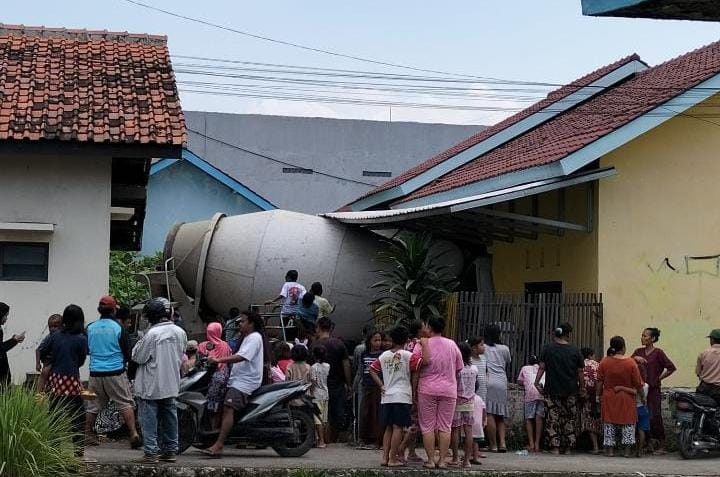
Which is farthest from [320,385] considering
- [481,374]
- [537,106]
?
[537,106]

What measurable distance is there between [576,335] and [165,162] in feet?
57.5

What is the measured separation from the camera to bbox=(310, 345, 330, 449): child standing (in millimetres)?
17031

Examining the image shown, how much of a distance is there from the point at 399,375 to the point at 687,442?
4.78 metres

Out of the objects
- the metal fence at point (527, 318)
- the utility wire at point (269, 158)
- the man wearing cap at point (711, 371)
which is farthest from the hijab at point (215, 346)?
the utility wire at point (269, 158)

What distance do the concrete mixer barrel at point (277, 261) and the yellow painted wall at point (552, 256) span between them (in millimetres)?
2312

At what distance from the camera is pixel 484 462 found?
1579 cm

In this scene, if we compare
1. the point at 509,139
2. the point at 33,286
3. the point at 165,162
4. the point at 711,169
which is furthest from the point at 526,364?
the point at 165,162

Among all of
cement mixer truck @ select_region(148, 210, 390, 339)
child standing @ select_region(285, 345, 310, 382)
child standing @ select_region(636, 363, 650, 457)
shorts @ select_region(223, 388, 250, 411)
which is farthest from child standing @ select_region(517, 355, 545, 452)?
cement mixer truck @ select_region(148, 210, 390, 339)

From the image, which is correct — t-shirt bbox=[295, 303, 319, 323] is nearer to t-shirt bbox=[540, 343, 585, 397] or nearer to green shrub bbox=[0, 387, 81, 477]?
t-shirt bbox=[540, 343, 585, 397]

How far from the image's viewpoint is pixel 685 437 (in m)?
Result: 17.1

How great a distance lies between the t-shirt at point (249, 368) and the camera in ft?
48.2

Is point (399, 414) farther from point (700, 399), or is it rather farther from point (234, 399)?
point (700, 399)

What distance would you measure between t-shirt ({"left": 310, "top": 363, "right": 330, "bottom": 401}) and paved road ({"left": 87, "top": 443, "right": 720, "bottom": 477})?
71 centimetres

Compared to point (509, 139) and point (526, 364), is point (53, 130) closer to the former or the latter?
point (526, 364)
